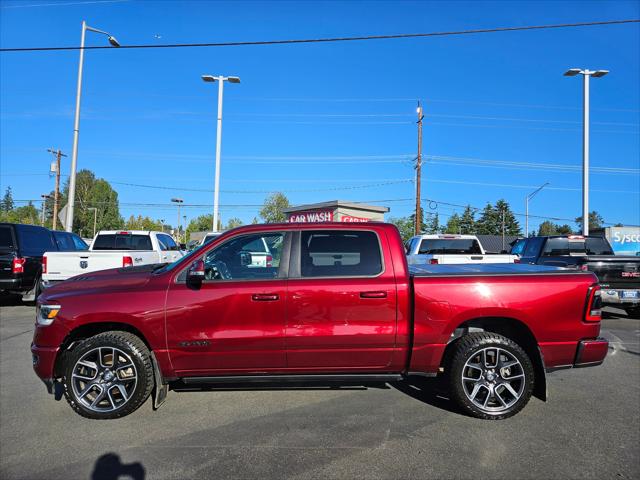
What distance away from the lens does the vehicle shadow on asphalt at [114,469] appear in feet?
10.5

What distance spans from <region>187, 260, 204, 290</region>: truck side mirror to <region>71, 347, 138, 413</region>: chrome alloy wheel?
3.02ft

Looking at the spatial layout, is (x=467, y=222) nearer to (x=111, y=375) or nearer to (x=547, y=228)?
(x=547, y=228)

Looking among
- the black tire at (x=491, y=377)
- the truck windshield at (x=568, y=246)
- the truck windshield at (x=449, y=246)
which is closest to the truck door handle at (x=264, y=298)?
the black tire at (x=491, y=377)

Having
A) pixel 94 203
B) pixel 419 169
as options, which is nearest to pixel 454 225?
pixel 419 169

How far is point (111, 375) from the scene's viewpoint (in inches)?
162

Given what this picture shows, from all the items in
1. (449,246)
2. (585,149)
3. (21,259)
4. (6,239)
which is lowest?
(21,259)

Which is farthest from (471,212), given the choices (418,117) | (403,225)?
(418,117)

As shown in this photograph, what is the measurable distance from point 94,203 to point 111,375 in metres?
94.0

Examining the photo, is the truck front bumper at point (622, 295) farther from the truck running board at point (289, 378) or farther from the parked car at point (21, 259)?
the parked car at point (21, 259)

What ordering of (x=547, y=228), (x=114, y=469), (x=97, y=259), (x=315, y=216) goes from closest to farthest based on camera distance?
1. (x=114, y=469)
2. (x=97, y=259)
3. (x=315, y=216)
4. (x=547, y=228)

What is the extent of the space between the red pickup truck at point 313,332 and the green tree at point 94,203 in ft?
291

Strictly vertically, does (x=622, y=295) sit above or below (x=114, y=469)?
above

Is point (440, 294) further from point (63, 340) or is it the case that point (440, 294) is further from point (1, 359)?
point (1, 359)

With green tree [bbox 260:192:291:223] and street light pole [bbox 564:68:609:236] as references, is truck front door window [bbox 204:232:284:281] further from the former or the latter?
green tree [bbox 260:192:291:223]
